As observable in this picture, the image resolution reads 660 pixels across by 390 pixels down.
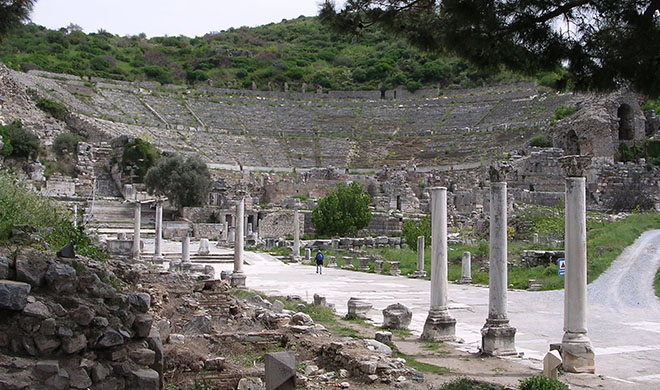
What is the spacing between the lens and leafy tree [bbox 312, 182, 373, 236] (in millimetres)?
38938

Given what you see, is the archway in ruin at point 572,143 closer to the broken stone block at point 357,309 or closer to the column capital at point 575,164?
the broken stone block at point 357,309

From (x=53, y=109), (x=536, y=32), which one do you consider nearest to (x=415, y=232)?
(x=536, y=32)

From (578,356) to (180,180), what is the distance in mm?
38306

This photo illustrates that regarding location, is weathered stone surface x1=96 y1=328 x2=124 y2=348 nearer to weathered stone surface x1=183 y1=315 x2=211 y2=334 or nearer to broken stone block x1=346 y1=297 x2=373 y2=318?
weathered stone surface x1=183 y1=315 x2=211 y2=334

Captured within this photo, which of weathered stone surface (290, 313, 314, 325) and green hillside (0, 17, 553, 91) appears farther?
green hillside (0, 17, 553, 91)

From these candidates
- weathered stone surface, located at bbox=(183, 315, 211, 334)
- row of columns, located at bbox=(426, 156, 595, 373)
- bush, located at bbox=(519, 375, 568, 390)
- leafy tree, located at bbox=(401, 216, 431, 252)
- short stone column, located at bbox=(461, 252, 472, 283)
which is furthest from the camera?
leafy tree, located at bbox=(401, 216, 431, 252)

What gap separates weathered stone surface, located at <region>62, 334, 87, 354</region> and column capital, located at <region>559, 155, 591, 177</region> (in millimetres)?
7454

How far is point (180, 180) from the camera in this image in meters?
45.1

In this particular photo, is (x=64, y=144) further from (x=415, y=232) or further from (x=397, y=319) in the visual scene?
(x=397, y=319)

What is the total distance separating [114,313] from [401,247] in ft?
101

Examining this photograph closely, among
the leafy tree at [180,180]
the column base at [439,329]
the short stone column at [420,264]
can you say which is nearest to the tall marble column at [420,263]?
the short stone column at [420,264]

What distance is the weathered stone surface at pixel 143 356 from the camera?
6.98 metres

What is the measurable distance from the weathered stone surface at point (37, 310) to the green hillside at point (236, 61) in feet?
248

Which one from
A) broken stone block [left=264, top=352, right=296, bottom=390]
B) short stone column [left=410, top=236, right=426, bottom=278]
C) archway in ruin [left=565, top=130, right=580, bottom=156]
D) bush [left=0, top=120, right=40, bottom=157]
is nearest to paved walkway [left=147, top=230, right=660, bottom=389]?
short stone column [left=410, top=236, right=426, bottom=278]
